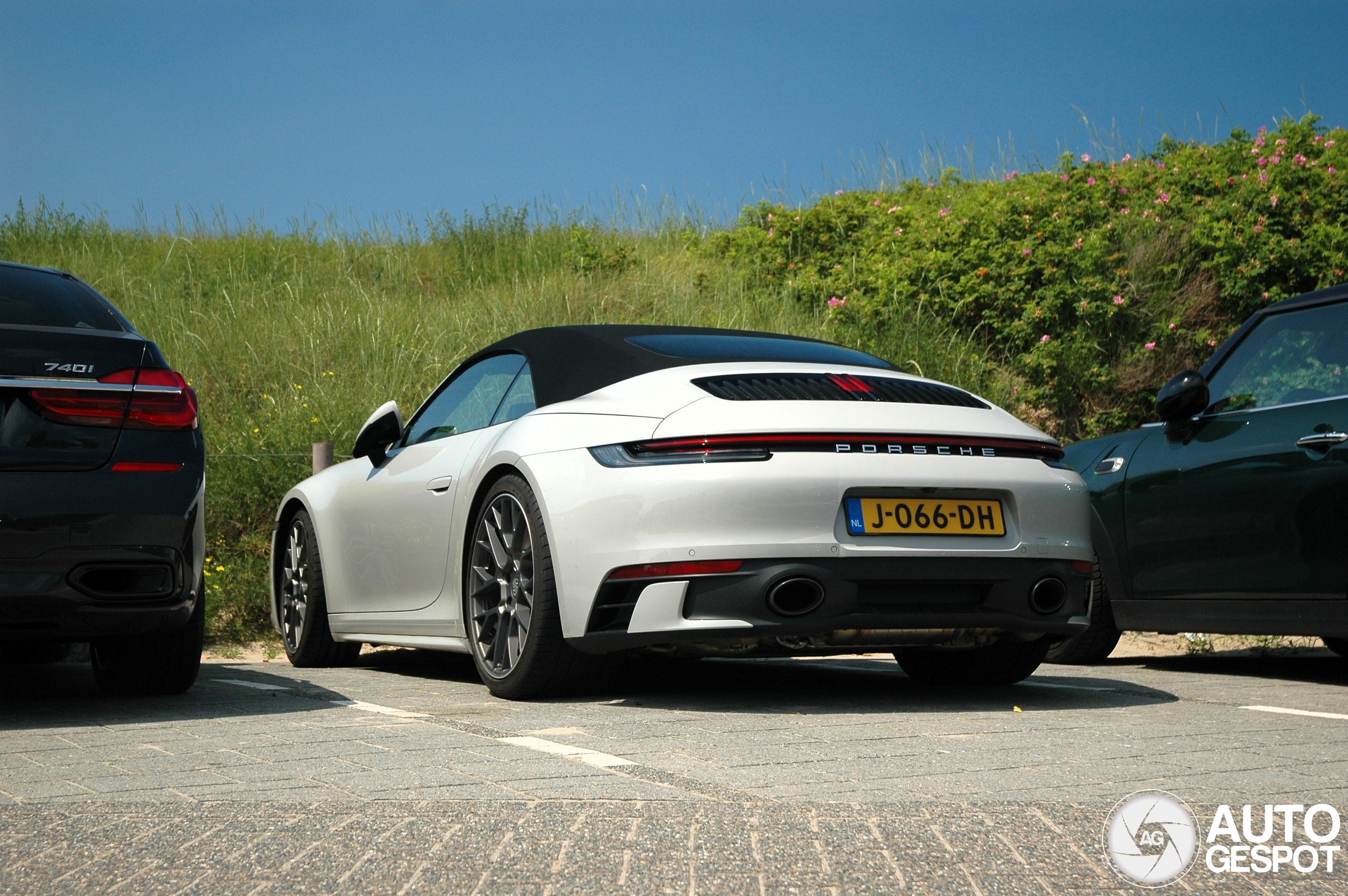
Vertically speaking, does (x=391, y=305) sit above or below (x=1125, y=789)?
above

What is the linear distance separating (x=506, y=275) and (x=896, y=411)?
42.4 feet

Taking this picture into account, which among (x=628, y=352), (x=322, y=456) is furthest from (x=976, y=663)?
(x=322, y=456)

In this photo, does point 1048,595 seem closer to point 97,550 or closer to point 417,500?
point 417,500

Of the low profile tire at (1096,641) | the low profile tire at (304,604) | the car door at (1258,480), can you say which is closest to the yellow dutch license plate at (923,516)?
the car door at (1258,480)

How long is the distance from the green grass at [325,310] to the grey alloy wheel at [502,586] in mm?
3673

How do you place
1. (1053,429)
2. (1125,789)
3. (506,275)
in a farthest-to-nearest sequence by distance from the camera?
(506,275), (1053,429), (1125,789)

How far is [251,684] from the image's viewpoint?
228 inches

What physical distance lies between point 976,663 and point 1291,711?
3.70ft

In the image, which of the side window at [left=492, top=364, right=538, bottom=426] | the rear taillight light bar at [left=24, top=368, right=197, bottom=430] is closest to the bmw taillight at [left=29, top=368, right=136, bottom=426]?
the rear taillight light bar at [left=24, top=368, right=197, bottom=430]

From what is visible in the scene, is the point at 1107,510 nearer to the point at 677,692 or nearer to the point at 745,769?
the point at 677,692

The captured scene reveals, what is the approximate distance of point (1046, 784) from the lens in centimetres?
342

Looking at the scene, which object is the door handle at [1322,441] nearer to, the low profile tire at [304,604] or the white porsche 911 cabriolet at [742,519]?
the white porsche 911 cabriolet at [742,519]

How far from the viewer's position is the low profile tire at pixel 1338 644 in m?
6.90

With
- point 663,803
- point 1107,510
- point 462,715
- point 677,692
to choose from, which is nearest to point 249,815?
point 663,803
